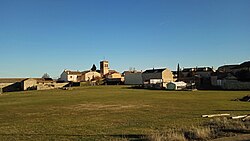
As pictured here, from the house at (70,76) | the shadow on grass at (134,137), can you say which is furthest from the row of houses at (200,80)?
the shadow on grass at (134,137)

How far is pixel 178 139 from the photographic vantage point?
33.5 feet

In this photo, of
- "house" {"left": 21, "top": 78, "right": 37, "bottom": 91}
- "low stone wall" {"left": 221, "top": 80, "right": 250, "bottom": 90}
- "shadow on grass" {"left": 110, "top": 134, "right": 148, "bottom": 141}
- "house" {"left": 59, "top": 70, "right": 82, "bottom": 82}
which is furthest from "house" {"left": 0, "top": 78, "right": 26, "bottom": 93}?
"shadow on grass" {"left": 110, "top": 134, "right": 148, "bottom": 141}

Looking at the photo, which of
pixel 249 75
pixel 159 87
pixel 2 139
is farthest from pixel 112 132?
pixel 249 75

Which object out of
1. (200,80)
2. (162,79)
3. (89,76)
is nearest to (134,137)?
(200,80)

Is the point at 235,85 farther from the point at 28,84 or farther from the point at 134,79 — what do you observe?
the point at 28,84

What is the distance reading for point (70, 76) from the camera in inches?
4906

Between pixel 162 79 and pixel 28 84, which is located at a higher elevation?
pixel 162 79

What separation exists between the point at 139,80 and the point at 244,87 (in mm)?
50384

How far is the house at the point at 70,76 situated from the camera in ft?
407

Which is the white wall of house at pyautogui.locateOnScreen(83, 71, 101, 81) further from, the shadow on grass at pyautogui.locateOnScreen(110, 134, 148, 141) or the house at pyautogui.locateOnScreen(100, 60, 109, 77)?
the shadow on grass at pyautogui.locateOnScreen(110, 134, 148, 141)

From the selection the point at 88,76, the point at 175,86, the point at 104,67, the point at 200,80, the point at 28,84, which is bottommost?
the point at 175,86

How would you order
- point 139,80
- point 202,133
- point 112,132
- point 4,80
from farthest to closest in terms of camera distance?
point 139,80 → point 4,80 → point 112,132 → point 202,133

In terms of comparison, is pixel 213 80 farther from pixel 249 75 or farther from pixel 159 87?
pixel 159 87

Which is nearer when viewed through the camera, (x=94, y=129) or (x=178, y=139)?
(x=178, y=139)
